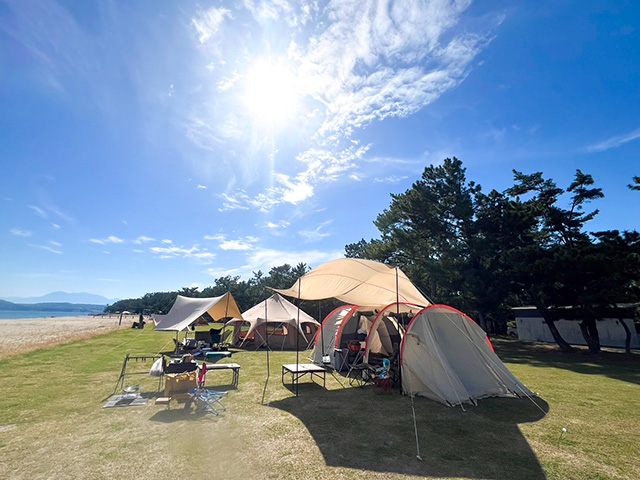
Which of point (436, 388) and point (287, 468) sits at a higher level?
point (436, 388)

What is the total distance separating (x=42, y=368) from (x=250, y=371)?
7.30 m

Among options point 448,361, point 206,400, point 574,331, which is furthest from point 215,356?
point 574,331

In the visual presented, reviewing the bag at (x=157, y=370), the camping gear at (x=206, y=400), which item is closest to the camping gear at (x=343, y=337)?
the camping gear at (x=206, y=400)

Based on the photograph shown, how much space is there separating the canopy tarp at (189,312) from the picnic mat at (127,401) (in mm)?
2975

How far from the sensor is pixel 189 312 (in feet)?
39.2

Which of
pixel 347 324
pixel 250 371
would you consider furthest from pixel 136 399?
pixel 347 324

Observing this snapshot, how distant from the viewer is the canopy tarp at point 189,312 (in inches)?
425

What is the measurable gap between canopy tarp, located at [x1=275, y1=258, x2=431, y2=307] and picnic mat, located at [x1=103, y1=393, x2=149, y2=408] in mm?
4049

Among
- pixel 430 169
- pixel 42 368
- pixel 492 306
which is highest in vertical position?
pixel 430 169

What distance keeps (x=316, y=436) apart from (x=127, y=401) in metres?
4.69

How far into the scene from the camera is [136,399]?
6.88 metres

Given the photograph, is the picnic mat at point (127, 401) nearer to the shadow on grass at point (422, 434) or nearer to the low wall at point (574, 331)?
the shadow on grass at point (422, 434)

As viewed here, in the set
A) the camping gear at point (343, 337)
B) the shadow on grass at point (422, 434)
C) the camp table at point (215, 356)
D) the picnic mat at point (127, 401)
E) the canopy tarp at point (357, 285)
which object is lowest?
the picnic mat at point (127, 401)

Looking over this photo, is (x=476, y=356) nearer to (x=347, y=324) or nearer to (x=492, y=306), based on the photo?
(x=347, y=324)
